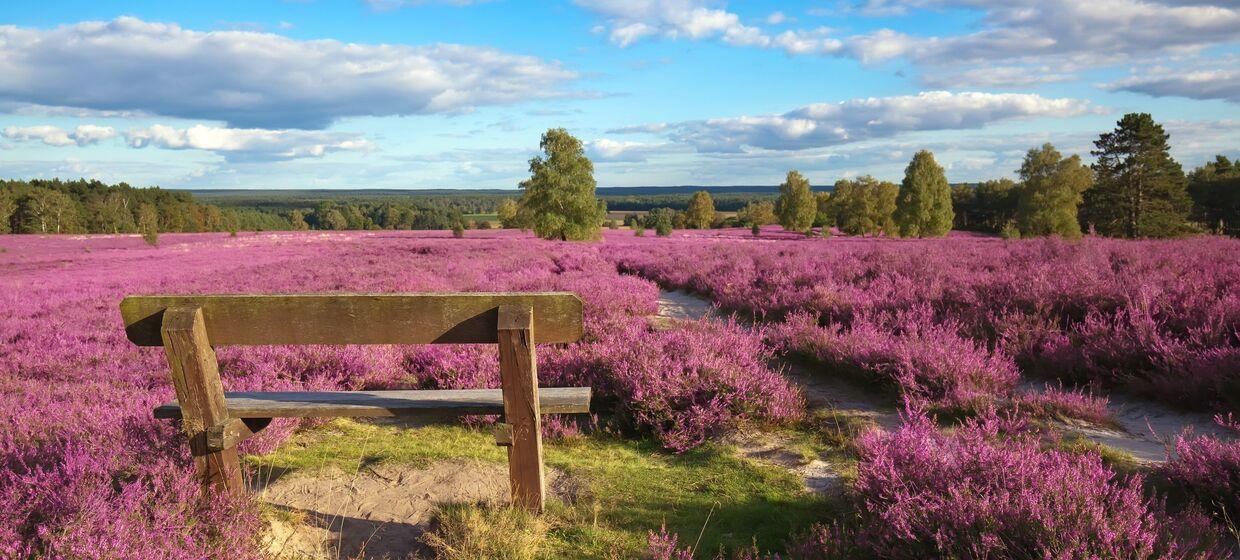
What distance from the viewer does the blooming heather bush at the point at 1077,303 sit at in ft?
16.1

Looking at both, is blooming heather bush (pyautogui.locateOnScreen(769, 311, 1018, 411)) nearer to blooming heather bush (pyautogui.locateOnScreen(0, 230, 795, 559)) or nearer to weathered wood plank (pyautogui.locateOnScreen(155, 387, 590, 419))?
blooming heather bush (pyautogui.locateOnScreen(0, 230, 795, 559))

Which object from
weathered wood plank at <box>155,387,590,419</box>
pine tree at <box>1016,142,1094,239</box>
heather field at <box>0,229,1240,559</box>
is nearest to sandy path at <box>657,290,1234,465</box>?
heather field at <box>0,229,1240,559</box>

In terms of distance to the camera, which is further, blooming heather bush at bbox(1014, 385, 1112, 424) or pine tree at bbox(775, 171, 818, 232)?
pine tree at bbox(775, 171, 818, 232)

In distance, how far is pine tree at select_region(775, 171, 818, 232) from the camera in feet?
195

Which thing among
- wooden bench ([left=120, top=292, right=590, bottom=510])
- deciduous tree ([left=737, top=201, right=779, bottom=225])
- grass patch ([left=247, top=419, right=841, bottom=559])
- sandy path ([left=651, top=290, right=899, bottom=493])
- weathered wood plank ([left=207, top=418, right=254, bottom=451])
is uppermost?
deciduous tree ([left=737, top=201, right=779, bottom=225])

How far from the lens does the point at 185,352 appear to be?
2783 mm

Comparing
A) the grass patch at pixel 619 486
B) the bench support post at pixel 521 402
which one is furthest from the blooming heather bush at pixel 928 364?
the bench support post at pixel 521 402

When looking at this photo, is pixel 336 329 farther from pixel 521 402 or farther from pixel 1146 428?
pixel 1146 428

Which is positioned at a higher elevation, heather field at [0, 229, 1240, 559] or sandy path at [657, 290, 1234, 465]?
heather field at [0, 229, 1240, 559]

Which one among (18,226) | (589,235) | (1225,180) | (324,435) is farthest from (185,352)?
(18,226)

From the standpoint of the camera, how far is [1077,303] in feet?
21.6

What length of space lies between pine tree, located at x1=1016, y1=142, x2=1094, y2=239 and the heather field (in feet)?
133

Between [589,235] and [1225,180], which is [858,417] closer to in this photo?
[589,235]

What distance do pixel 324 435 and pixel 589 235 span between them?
3665 centimetres
